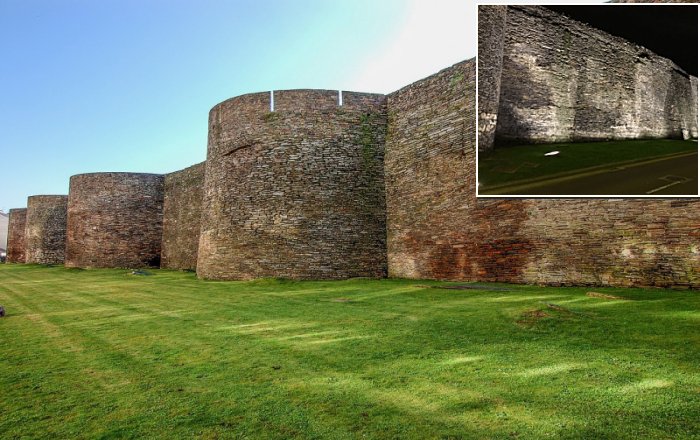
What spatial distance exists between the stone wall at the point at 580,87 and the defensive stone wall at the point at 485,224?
4.44 feet

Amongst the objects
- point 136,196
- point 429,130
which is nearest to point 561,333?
A: point 429,130

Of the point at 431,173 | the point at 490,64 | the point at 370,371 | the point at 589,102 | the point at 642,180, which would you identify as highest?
the point at 490,64

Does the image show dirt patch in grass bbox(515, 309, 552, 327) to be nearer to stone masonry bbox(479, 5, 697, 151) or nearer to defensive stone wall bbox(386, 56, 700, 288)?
defensive stone wall bbox(386, 56, 700, 288)

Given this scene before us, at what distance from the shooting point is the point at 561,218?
9750mm

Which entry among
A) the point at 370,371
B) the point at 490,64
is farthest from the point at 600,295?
the point at 370,371

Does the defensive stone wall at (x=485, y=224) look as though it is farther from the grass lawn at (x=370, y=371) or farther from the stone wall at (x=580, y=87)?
the stone wall at (x=580, y=87)

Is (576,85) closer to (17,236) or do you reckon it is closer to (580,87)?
(580,87)

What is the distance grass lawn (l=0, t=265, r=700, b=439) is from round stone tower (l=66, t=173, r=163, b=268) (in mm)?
18055

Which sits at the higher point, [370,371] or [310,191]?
[310,191]

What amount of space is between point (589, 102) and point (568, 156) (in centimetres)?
108

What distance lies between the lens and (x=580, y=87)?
8930mm

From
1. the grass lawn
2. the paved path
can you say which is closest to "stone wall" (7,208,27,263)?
the grass lawn

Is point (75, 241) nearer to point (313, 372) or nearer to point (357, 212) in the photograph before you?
point (357, 212)

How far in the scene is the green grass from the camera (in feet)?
26.5
